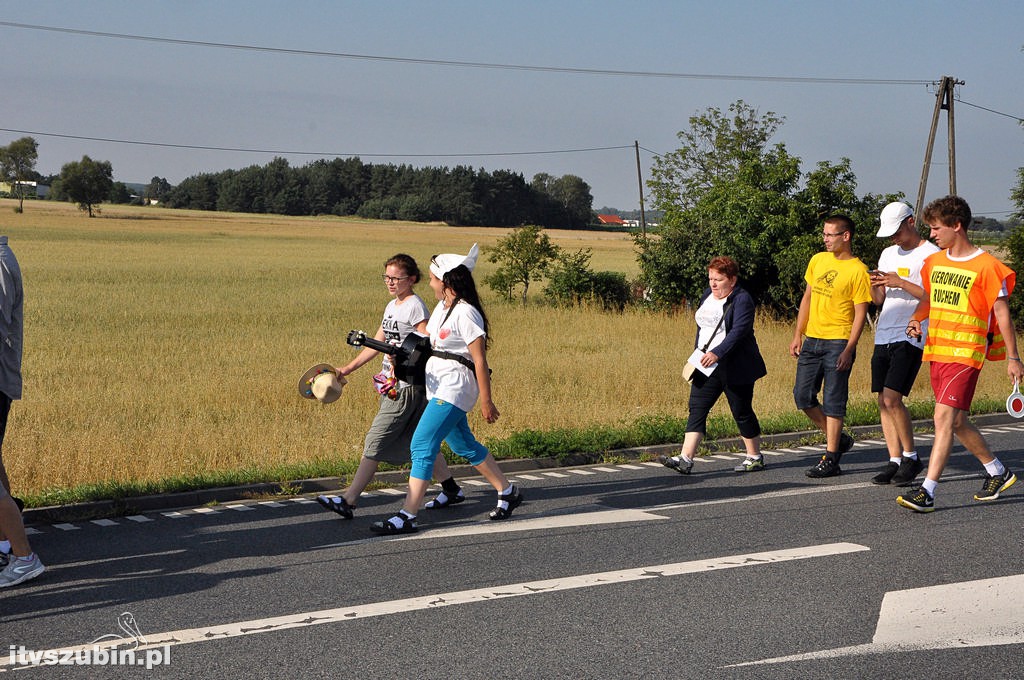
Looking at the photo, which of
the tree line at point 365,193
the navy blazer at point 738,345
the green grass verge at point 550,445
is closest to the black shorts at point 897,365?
the navy blazer at point 738,345

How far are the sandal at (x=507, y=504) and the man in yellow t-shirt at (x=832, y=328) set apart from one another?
2647 millimetres

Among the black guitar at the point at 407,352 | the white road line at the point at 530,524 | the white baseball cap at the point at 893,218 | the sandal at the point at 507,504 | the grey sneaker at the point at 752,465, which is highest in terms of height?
Result: the white baseball cap at the point at 893,218

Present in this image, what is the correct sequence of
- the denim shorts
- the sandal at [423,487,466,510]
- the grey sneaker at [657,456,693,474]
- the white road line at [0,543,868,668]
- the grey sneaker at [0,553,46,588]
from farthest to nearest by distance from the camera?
the grey sneaker at [657,456,693,474] < the denim shorts < the sandal at [423,487,466,510] < the grey sneaker at [0,553,46,588] < the white road line at [0,543,868,668]

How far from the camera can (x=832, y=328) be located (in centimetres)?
845

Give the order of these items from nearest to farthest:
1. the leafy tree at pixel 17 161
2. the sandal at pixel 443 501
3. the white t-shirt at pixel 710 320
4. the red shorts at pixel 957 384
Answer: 1. the red shorts at pixel 957 384
2. the sandal at pixel 443 501
3. the white t-shirt at pixel 710 320
4. the leafy tree at pixel 17 161

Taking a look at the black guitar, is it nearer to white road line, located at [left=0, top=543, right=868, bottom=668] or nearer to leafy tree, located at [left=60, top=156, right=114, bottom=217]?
white road line, located at [left=0, top=543, right=868, bottom=668]

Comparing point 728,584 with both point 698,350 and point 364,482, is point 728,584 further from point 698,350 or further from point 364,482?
point 698,350

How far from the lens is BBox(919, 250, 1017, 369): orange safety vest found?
6.80 m

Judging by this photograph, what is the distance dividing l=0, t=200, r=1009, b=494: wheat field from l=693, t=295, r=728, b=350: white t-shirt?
8.26 ft

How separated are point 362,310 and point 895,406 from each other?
24.1m

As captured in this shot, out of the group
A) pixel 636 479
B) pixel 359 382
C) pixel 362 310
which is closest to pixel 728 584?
pixel 636 479

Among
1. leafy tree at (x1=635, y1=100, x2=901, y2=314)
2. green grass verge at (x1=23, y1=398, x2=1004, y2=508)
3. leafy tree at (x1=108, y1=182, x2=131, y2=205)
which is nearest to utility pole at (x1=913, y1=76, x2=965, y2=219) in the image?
Result: leafy tree at (x1=635, y1=100, x2=901, y2=314)

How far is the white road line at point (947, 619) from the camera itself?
4.56 meters

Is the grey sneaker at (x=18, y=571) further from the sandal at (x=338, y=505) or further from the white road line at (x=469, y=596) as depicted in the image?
the sandal at (x=338, y=505)
